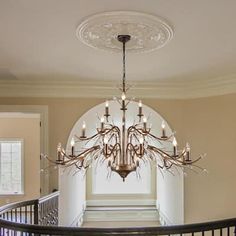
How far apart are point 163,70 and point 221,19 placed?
2.00 m

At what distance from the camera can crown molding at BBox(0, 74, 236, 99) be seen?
5.71 meters

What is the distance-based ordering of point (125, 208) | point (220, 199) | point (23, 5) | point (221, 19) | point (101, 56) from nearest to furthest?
point (23, 5)
point (221, 19)
point (101, 56)
point (220, 199)
point (125, 208)

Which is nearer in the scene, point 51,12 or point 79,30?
point 51,12

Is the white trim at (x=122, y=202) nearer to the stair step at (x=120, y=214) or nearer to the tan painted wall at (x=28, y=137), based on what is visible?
the stair step at (x=120, y=214)

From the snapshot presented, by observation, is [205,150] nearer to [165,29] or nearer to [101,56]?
[101,56]

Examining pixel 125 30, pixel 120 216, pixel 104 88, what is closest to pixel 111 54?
pixel 125 30

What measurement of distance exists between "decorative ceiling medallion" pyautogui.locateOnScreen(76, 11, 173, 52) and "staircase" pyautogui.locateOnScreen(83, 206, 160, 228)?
18.7 ft

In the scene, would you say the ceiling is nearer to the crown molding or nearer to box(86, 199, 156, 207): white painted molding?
the crown molding

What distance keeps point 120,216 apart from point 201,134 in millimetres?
3885

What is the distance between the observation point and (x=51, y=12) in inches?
110

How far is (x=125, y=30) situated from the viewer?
3162 mm

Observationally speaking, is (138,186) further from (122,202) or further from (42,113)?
(42,113)

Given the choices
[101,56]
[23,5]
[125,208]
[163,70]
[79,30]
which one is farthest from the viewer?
[125,208]

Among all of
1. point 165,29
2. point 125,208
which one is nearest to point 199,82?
point 165,29
